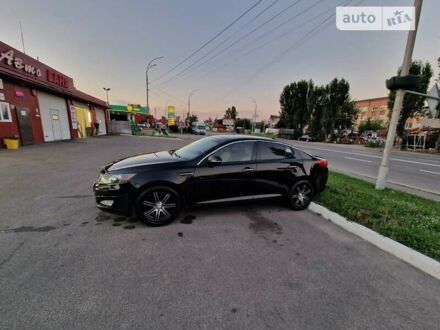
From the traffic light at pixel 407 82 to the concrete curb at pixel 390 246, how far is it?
3778mm

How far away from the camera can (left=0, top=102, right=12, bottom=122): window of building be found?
39.0 ft

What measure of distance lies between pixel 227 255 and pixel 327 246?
1.57 metres

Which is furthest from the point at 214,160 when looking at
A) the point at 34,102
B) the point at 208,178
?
the point at 34,102

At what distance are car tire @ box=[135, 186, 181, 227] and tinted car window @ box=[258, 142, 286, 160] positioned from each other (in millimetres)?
1862

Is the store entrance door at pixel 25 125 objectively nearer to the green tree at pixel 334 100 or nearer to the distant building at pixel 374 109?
the green tree at pixel 334 100

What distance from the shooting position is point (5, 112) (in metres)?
12.1

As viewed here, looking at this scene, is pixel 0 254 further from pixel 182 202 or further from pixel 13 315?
pixel 182 202

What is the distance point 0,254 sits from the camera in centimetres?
277

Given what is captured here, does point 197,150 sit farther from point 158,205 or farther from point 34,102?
point 34,102

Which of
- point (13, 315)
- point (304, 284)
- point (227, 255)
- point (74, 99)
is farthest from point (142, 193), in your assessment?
point (74, 99)

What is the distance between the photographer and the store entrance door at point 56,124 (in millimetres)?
16666

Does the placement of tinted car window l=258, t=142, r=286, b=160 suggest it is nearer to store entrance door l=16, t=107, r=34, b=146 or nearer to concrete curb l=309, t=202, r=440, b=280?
concrete curb l=309, t=202, r=440, b=280

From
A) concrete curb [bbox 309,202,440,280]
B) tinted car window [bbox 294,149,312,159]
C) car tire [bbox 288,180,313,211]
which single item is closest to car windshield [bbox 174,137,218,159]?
tinted car window [bbox 294,149,312,159]

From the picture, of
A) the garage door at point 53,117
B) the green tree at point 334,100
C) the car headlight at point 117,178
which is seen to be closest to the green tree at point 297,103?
the green tree at point 334,100
